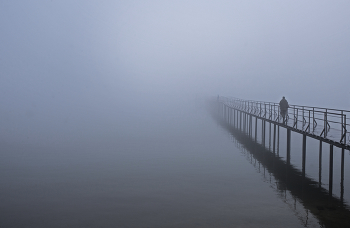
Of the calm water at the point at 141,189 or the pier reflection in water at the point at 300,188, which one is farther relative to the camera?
the pier reflection in water at the point at 300,188

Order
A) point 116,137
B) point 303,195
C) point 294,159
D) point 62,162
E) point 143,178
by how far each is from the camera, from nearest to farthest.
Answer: point 303,195 → point 143,178 → point 62,162 → point 294,159 → point 116,137

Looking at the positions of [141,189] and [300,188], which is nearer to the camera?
[141,189]

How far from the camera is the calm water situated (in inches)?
444

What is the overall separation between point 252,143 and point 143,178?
12.6 m

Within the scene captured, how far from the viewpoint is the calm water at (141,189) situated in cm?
1128

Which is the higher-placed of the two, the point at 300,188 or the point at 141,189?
the point at 300,188

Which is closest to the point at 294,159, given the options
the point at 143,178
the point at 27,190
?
the point at 143,178

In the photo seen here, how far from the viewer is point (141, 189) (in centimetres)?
1455

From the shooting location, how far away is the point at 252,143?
2689 centimetres

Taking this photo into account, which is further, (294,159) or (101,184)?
(294,159)

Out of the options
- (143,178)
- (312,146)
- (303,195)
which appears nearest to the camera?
(303,195)

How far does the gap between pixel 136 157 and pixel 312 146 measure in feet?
41.7

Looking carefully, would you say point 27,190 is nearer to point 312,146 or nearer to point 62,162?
point 62,162

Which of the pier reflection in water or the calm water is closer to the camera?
the calm water
